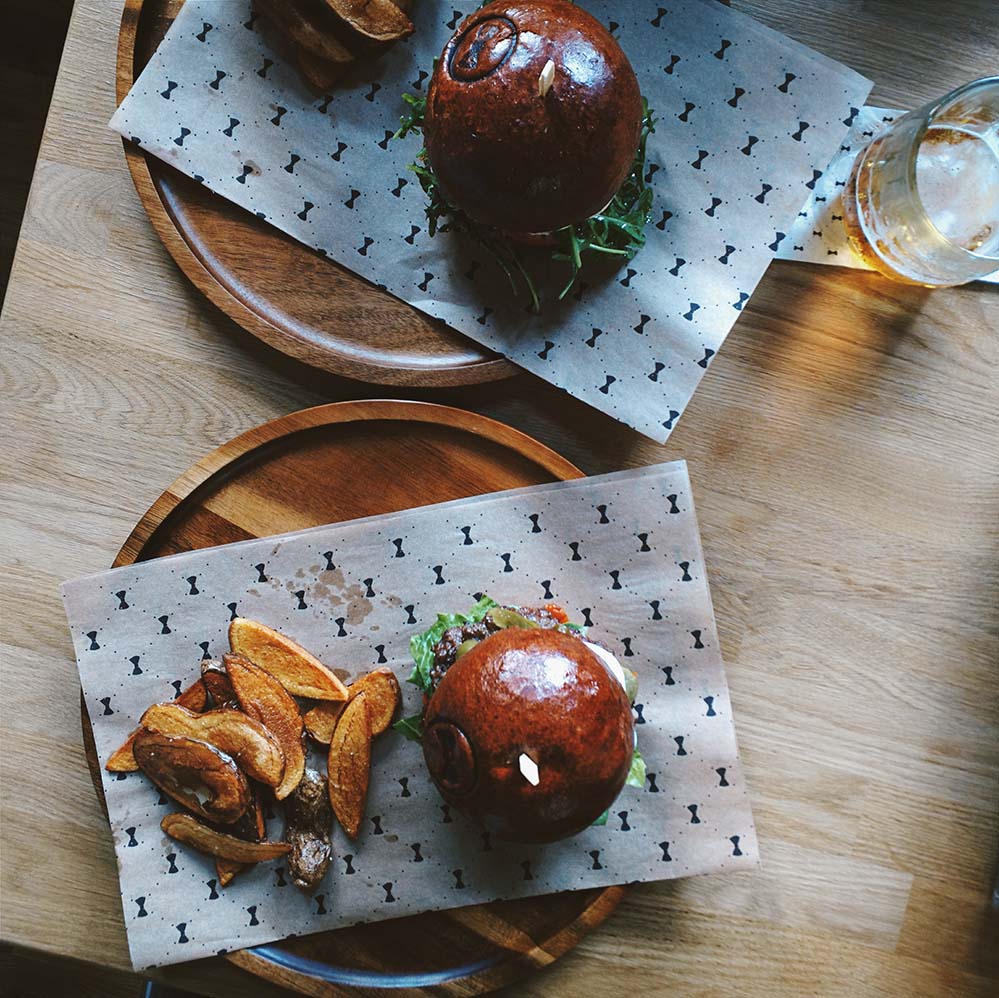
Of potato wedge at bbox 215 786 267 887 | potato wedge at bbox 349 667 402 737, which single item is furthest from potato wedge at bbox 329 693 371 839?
potato wedge at bbox 215 786 267 887

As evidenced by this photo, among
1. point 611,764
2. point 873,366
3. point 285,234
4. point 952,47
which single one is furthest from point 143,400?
point 952,47

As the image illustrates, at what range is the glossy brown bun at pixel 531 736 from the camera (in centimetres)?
115

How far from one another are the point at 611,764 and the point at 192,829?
0.63m

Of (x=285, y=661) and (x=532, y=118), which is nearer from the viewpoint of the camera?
(x=532, y=118)

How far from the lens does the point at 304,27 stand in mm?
1352

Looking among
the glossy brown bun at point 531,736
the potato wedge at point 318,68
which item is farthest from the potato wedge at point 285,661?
the potato wedge at point 318,68

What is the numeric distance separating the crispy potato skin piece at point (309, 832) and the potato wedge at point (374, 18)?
1072 millimetres

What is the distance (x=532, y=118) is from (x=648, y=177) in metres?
0.29

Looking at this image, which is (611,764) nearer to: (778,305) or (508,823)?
(508,823)

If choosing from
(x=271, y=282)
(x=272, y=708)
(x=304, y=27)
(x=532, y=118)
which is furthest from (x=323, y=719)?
(x=304, y=27)

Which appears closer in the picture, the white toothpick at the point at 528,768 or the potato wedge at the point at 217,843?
the white toothpick at the point at 528,768

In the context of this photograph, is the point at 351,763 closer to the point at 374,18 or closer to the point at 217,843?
the point at 217,843

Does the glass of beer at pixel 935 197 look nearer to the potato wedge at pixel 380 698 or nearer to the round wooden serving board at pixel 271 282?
the round wooden serving board at pixel 271 282

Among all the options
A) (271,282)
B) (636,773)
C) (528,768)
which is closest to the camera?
(528,768)
